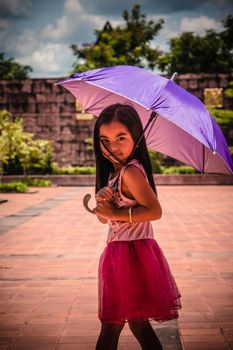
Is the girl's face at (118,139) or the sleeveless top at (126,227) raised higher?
the girl's face at (118,139)

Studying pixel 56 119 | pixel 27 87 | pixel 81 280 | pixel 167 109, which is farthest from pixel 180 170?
pixel 167 109

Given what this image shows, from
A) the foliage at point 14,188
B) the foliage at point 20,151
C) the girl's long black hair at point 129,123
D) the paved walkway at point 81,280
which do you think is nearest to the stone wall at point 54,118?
the foliage at point 20,151

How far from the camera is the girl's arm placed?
2.23m

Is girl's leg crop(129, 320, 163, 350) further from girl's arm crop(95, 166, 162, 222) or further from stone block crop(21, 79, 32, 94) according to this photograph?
stone block crop(21, 79, 32, 94)

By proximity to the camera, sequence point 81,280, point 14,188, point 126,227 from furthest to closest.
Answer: point 14,188, point 81,280, point 126,227

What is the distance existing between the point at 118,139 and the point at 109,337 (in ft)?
3.19

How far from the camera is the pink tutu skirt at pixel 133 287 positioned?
7.42ft

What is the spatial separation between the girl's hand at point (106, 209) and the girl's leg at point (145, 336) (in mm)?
543

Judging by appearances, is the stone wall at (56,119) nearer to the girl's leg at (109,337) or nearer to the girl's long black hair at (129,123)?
the girl's long black hair at (129,123)

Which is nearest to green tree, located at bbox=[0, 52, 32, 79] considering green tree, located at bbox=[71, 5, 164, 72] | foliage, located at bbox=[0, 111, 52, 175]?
green tree, located at bbox=[71, 5, 164, 72]

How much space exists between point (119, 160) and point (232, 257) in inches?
150

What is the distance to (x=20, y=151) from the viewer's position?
59.9 ft

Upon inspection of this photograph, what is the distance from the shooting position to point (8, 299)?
422 cm

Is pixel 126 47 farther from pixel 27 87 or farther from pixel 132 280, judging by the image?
pixel 132 280
